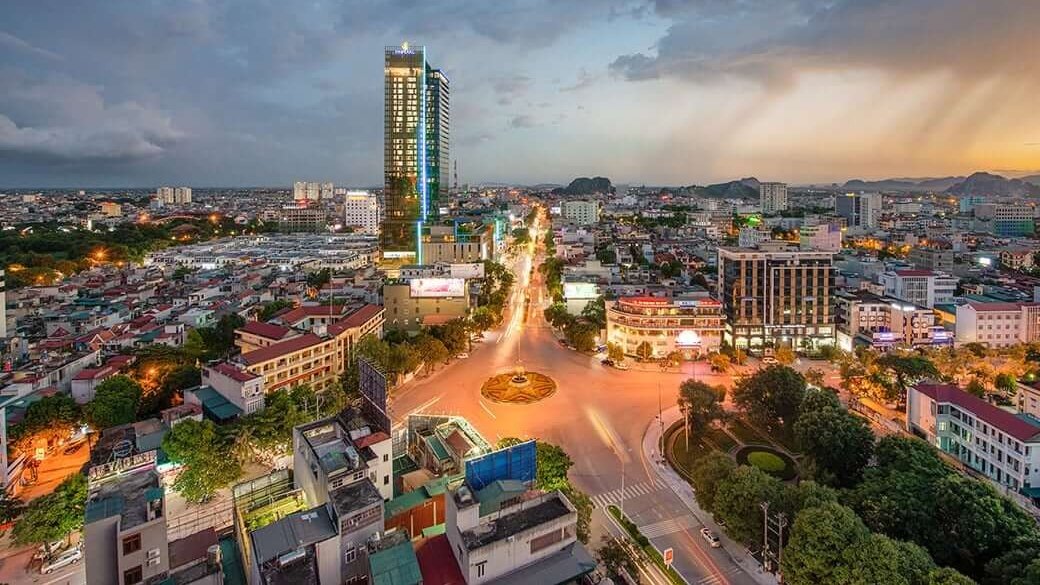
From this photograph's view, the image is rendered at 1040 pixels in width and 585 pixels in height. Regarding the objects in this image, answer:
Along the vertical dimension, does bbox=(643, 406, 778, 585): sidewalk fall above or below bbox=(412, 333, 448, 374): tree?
below

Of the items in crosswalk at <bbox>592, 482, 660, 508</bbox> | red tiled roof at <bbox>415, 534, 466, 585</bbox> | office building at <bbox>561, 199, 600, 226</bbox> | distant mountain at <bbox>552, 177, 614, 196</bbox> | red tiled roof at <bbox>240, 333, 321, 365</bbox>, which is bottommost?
crosswalk at <bbox>592, 482, 660, 508</bbox>

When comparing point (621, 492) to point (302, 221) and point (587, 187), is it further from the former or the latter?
point (587, 187)

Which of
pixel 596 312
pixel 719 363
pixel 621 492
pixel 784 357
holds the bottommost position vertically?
pixel 621 492

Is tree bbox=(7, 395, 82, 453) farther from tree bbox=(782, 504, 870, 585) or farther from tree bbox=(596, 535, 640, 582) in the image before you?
tree bbox=(782, 504, 870, 585)

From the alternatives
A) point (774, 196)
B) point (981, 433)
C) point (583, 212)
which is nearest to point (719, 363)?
point (981, 433)

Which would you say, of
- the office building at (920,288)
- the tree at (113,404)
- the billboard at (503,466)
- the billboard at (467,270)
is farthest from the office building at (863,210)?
the tree at (113,404)

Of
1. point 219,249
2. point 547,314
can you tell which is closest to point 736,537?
point 547,314

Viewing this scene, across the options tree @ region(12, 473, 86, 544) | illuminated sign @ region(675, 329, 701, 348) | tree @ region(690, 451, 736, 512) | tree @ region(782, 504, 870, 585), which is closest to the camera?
tree @ region(782, 504, 870, 585)

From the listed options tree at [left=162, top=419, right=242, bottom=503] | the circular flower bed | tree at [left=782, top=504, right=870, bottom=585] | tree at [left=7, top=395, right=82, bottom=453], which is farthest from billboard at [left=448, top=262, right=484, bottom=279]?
tree at [left=782, top=504, right=870, bottom=585]
